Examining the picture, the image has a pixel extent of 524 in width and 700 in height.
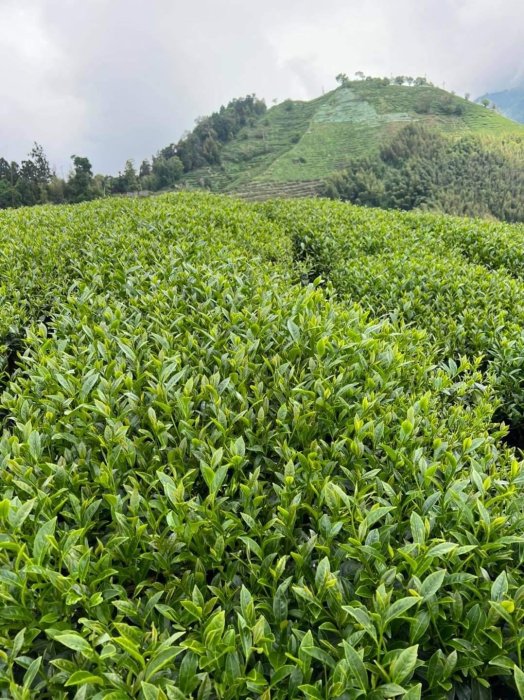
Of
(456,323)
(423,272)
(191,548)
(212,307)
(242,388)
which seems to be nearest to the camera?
(191,548)

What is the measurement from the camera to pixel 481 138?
85062 mm

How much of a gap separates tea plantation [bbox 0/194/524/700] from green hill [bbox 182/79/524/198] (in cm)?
8499

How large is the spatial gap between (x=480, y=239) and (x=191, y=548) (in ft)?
24.8

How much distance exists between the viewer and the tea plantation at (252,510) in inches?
58.8

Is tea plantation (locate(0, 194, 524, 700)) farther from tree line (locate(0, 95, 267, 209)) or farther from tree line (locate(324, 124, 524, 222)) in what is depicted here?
tree line (locate(324, 124, 524, 222))

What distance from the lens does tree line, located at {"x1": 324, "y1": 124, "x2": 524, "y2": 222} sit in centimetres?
6669

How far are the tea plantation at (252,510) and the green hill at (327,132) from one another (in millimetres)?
84995

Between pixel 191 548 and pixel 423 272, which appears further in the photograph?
pixel 423 272

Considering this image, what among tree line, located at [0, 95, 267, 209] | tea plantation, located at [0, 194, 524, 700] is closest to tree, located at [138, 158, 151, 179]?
tree line, located at [0, 95, 267, 209]

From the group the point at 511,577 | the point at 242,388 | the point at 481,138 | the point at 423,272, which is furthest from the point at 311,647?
the point at 481,138

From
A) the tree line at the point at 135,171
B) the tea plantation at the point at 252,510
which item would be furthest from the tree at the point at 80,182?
the tea plantation at the point at 252,510

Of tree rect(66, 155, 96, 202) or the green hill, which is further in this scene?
the green hill

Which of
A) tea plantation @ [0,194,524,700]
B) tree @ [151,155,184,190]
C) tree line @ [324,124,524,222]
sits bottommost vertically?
tea plantation @ [0,194,524,700]

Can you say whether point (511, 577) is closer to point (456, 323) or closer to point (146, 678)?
point (146, 678)
